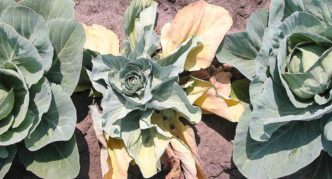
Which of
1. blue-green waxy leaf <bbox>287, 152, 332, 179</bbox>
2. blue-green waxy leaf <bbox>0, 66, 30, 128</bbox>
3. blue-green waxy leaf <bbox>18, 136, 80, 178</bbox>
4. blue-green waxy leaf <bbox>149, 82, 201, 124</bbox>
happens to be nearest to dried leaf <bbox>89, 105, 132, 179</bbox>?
blue-green waxy leaf <bbox>18, 136, 80, 178</bbox>

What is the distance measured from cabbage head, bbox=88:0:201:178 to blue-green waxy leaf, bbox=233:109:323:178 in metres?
0.31

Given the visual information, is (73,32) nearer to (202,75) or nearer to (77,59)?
(77,59)

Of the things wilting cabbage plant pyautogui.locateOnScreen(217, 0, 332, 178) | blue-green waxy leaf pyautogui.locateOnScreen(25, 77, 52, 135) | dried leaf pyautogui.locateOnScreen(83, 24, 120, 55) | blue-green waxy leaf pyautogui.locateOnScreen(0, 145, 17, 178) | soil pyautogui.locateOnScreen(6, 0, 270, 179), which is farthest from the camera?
soil pyautogui.locateOnScreen(6, 0, 270, 179)

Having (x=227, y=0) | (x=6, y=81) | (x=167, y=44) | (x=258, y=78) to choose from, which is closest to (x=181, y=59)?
(x=167, y=44)

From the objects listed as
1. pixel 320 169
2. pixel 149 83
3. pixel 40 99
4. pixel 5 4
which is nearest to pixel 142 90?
pixel 149 83

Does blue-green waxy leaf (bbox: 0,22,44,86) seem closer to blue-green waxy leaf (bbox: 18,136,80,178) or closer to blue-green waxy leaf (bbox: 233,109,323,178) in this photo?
blue-green waxy leaf (bbox: 18,136,80,178)

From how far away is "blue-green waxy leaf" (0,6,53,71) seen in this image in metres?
2.84

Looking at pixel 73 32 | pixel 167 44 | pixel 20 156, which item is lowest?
pixel 20 156

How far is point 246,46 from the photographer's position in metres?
3.18

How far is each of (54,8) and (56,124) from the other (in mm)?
678

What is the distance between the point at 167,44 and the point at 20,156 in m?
1.11

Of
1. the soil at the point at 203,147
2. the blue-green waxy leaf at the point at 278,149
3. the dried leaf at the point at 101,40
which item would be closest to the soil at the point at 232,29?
the soil at the point at 203,147

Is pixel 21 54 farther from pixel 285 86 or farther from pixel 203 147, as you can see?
pixel 285 86

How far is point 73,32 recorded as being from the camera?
9.71ft
